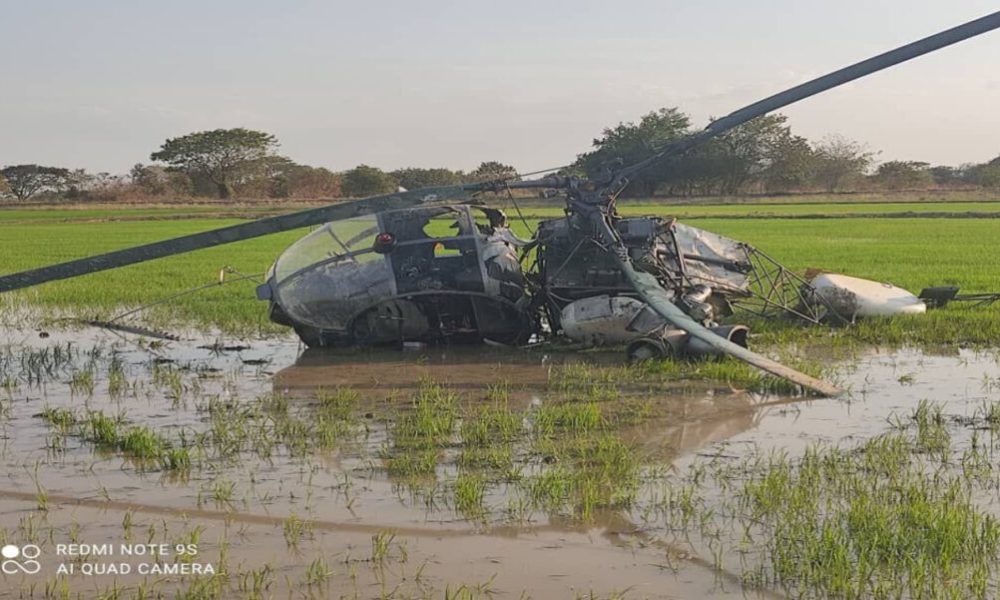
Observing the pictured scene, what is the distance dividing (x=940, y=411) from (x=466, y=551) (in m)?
4.77

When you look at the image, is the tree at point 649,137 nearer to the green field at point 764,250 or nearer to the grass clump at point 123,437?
the green field at point 764,250

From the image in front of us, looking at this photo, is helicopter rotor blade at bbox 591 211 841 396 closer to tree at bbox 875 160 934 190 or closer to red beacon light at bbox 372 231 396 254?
red beacon light at bbox 372 231 396 254

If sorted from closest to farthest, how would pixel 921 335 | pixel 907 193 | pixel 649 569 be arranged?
pixel 649 569 < pixel 921 335 < pixel 907 193

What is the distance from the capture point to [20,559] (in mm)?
5195

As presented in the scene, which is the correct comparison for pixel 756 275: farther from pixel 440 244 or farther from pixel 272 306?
pixel 272 306

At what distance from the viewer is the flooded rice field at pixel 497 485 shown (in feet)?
16.2

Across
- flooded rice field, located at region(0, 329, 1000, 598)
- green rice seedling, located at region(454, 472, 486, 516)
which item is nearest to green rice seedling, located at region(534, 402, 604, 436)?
flooded rice field, located at region(0, 329, 1000, 598)

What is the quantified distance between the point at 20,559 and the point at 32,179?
89716 millimetres

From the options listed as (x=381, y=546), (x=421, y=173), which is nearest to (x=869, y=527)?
(x=381, y=546)

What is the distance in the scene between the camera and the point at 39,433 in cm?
805

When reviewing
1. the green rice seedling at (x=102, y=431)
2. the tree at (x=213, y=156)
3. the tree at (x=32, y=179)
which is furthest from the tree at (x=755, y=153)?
the green rice seedling at (x=102, y=431)

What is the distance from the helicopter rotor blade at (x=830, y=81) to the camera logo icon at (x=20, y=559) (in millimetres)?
7225

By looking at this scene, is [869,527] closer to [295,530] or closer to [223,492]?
[295,530]

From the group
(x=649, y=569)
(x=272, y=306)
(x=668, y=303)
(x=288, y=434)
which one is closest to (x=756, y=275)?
(x=668, y=303)
